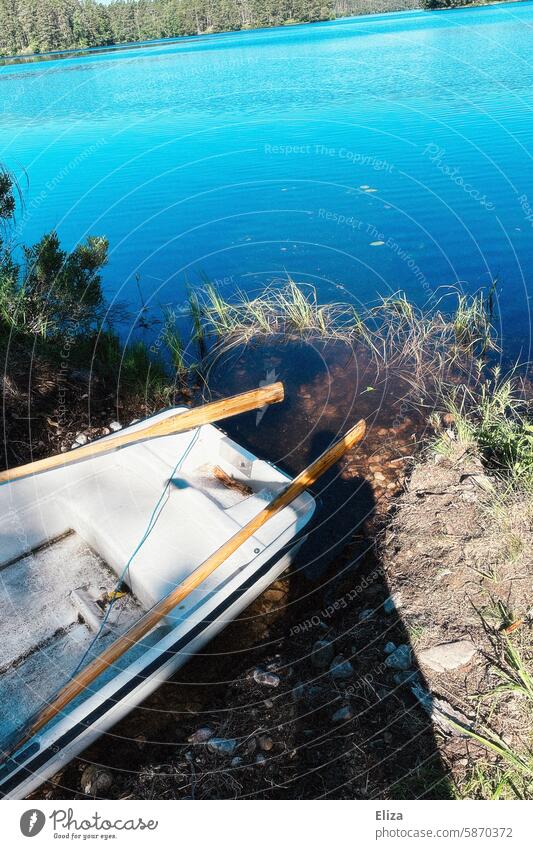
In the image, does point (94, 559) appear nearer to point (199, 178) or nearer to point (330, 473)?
point (330, 473)

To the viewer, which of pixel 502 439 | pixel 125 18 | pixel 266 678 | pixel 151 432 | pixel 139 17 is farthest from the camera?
pixel 139 17

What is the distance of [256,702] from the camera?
3650 mm

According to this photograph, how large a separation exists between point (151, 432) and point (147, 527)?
90 centimetres

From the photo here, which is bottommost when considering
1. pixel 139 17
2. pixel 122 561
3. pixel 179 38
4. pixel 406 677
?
pixel 406 677

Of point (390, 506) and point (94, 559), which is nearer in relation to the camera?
point (94, 559)

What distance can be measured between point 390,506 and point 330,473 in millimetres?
954

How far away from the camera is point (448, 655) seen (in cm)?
344

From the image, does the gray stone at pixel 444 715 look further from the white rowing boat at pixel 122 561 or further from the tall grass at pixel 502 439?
the tall grass at pixel 502 439

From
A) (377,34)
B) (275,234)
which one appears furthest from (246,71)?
(275,234)

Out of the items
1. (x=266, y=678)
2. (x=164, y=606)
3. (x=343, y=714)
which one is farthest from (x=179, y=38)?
(x=343, y=714)

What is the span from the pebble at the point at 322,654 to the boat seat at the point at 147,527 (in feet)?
2.76

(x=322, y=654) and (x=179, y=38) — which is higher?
(x=179, y=38)

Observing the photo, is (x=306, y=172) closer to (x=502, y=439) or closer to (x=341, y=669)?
(x=502, y=439)
